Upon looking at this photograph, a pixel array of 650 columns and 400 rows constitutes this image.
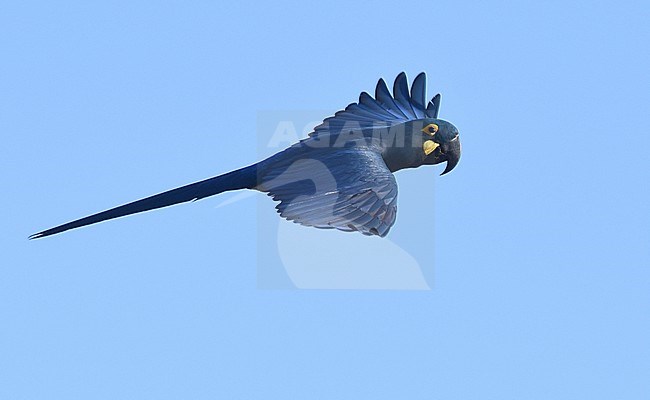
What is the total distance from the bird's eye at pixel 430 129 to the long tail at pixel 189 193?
223 centimetres

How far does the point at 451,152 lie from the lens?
52.5ft

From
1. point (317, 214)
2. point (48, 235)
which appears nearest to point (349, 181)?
point (317, 214)

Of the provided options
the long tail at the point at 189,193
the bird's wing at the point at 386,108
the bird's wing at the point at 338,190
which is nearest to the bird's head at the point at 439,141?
the bird's wing at the point at 386,108

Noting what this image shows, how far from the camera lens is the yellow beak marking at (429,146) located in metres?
15.8

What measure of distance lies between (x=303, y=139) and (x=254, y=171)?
760 mm

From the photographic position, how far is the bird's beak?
15.9 metres

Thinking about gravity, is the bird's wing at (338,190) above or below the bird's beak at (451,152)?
below

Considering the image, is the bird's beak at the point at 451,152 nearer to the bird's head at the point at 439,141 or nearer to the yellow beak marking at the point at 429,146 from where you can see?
the bird's head at the point at 439,141

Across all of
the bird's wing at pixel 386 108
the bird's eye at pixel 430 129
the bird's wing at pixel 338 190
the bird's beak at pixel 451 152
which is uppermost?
the bird's wing at pixel 386 108

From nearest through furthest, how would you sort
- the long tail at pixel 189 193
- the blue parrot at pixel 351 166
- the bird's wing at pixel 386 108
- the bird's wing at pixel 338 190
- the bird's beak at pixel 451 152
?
the bird's wing at pixel 338 190 → the blue parrot at pixel 351 166 → the long tail at pixel 189 193 → the bird's beak at pixel 451 152 → the bird's wing at pixel 386 108

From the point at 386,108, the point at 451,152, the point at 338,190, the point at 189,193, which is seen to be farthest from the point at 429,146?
the point at 189,193

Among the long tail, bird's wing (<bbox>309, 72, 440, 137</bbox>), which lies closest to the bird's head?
bird's wing (<bbox>309, 72, 440, 137</bbox>)

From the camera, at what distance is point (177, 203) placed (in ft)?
48.6

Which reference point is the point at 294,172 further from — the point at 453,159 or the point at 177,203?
the point at 453,159
